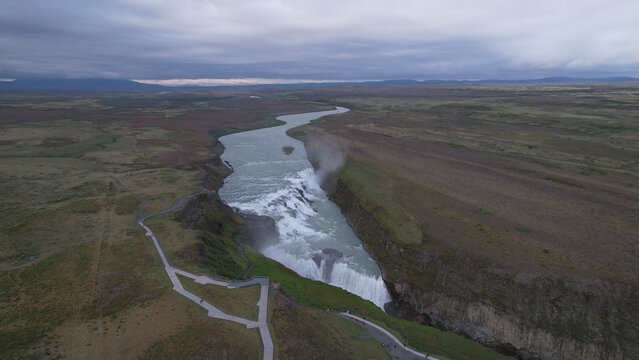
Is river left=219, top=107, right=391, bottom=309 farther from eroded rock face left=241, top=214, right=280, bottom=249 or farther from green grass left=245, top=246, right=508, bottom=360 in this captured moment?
green grass left=245, top=246, right=508, bottom=360

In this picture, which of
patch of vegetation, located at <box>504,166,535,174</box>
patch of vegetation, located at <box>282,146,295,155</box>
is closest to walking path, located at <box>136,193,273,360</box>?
patch of vegetation, located at <box>282,146,295,155</box>

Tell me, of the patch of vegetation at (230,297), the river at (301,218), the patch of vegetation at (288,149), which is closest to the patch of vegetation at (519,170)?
the river at (301,218)

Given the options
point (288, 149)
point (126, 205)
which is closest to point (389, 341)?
point (126, 205)

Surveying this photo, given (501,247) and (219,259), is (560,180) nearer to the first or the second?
(501,247)

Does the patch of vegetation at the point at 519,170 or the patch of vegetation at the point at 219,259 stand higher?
the patch of vegetation at the point at 519,170

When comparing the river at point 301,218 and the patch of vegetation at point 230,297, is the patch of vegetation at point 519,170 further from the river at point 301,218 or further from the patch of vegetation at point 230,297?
the patch of vegetation at point 230,297

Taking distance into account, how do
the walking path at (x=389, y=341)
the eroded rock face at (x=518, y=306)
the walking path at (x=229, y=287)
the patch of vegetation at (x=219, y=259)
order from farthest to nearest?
the patch of vegetation at (x=219, y=259) < the eroded rock face at (x=518, y=306) < the walking path at (x=389, y=341) < the walking path at (x=229, y=287)

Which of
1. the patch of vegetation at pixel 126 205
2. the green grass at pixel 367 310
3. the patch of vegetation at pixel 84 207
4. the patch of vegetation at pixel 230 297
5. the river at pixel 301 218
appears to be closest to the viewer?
the patch of vegetation at pixel 230 297

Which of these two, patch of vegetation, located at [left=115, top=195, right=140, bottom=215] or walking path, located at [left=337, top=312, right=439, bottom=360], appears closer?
walking path, located at [left=337, top=312, right=439, bottom=360]
